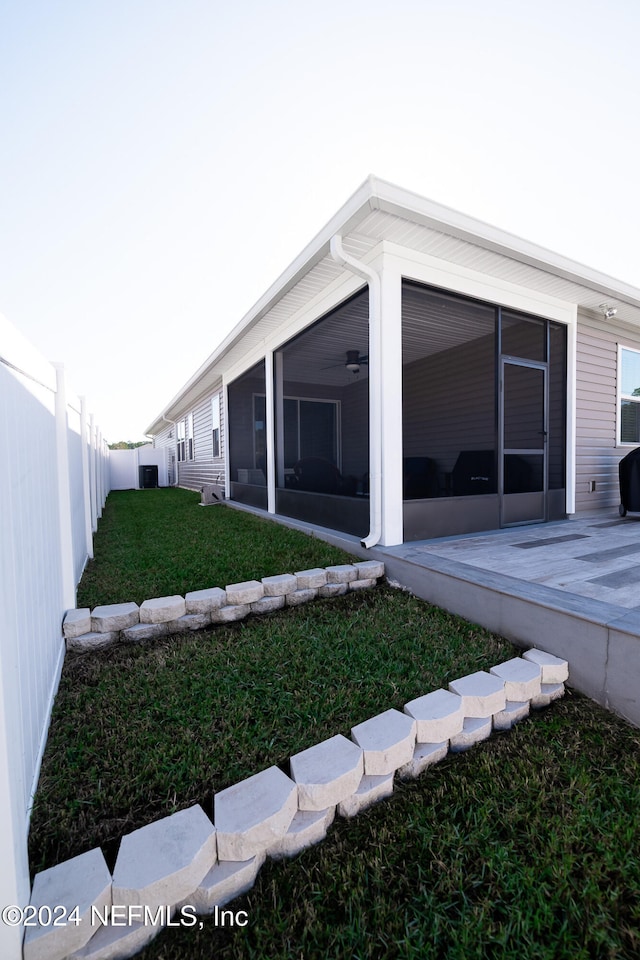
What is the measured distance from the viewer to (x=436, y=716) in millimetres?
1566

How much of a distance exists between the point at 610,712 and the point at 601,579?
99 cm

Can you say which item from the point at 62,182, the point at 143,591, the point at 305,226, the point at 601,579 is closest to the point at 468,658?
the point at 601,579

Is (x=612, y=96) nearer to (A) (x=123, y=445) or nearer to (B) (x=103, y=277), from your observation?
(B) (x=103, y=277)

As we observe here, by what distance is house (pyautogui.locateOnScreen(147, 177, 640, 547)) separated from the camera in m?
3.64

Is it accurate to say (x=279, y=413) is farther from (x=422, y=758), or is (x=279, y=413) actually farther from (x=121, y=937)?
(x=121, y=937)

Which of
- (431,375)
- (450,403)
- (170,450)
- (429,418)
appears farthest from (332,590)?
(170,450)

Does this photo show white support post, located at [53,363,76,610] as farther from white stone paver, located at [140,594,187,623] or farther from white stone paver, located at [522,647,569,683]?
white stone paver, located at [522,647,569,683]

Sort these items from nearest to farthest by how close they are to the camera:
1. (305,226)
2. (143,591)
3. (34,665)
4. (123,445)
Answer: (34,665) → (143,591) → (305,226) → (123,445)

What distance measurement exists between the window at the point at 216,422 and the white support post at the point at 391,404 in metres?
6.82

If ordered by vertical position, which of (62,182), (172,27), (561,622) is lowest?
(561,622)

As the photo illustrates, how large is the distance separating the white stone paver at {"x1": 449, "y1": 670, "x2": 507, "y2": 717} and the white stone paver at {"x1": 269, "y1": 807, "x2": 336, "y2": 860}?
0.68 meters

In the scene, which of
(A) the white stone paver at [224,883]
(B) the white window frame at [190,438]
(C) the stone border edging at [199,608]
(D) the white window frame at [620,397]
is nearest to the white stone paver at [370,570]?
(C) the stone border edging at [199,608]

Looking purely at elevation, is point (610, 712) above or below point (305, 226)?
below

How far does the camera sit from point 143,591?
3.06m
